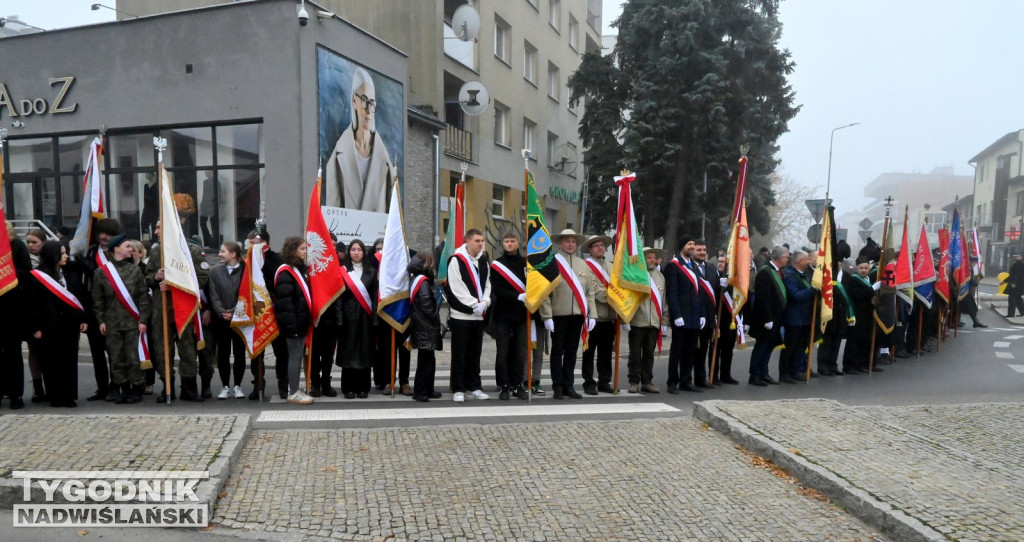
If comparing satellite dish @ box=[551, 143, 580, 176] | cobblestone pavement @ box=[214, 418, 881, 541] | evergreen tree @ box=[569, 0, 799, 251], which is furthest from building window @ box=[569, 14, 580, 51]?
cobblestone pavement @ box=[214, 418, 881, 541]

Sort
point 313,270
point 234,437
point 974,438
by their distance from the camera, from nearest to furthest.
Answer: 1. point 234,437
2. point 974,438
3. point 313,270

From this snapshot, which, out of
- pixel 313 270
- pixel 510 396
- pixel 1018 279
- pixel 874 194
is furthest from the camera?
pixel 874 194

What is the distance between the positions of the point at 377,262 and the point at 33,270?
3.64 metres

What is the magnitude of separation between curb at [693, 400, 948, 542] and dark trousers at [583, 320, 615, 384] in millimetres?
2157

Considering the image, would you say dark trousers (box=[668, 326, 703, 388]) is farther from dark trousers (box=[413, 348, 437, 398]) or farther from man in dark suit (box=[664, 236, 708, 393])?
dark trousers (box=[413, 348, 437, 398])

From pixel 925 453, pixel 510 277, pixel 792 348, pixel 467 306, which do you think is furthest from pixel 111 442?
pixel 792 348

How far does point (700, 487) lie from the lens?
16.3 feet

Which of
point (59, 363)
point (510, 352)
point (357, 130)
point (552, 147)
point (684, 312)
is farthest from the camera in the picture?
point (552, 147)

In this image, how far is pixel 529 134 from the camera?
28.8m

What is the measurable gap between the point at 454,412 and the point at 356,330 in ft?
5.16

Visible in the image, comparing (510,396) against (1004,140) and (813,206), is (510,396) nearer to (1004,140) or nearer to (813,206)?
(813,206)

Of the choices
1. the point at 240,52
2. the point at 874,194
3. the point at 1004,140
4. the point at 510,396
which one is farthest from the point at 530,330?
the point at 874,194

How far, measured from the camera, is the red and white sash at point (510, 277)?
7.98m

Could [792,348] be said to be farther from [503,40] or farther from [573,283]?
[503,40]
